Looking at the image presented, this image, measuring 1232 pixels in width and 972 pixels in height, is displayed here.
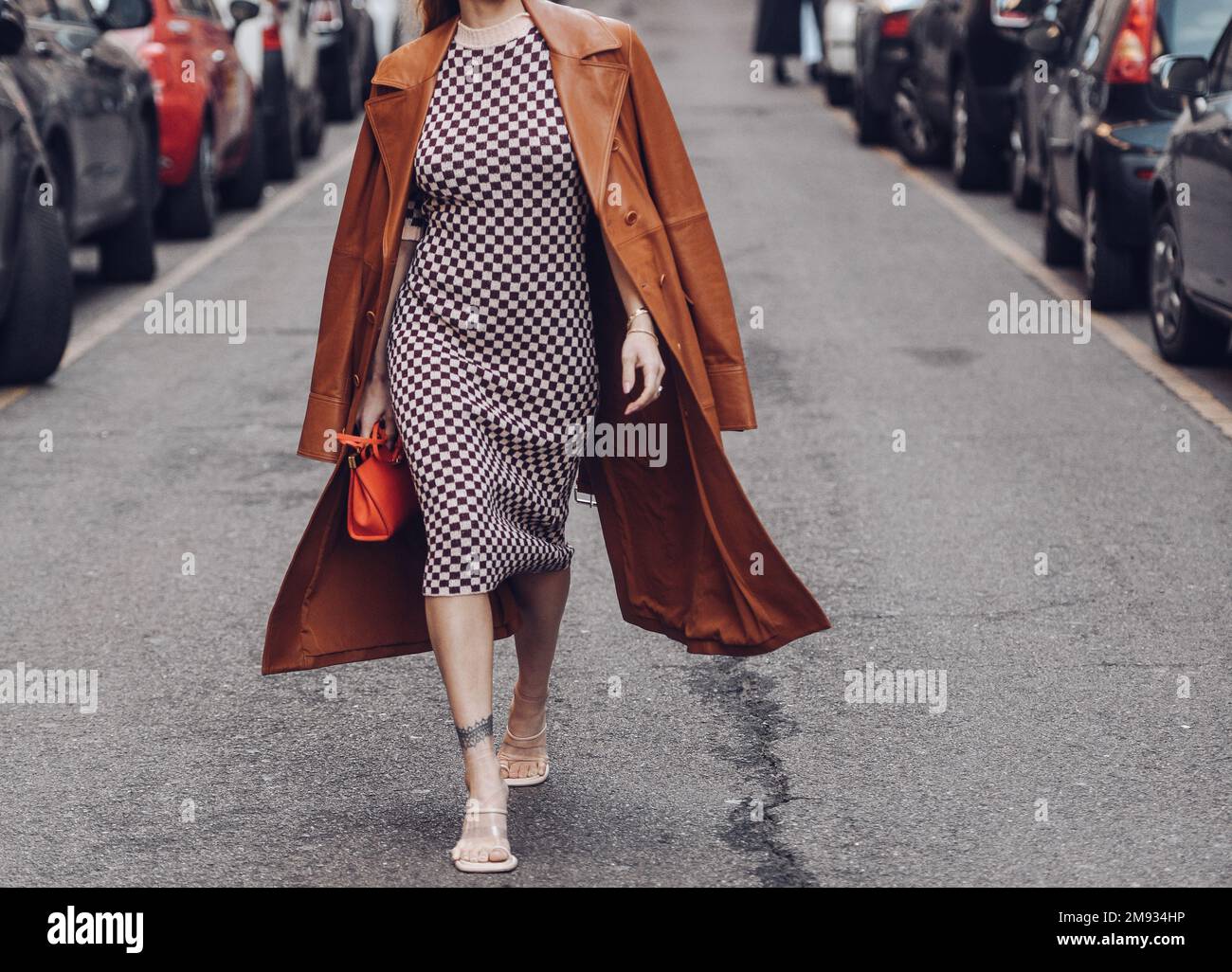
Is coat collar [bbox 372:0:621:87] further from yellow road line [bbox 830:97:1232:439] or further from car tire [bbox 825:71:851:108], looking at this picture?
car tire [bbox 825:71:851:108]

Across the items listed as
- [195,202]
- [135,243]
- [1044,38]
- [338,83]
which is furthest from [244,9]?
[338,83]

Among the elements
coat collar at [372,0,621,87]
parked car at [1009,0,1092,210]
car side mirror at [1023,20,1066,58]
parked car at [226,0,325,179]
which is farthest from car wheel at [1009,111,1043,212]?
coat collar at [372,0,621,87]

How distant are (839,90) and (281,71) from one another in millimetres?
8538

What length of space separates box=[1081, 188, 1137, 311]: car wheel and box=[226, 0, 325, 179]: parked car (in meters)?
6.16

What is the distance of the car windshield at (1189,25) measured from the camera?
10.2 metres

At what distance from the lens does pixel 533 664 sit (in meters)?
4.55

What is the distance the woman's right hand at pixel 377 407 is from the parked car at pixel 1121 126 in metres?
6.39

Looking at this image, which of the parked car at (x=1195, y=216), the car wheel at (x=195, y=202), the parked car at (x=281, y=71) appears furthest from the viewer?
the parked car at (x=281, y=71)

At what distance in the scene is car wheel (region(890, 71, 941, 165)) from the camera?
16.9 m

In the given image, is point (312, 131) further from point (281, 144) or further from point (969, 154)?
point (969, 154)

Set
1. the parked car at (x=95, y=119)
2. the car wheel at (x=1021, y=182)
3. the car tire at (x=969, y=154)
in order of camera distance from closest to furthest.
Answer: the parked car at (x=95, y=119), the car wheel at (x=1021, y=182), the car tire at (x=969, y=154)

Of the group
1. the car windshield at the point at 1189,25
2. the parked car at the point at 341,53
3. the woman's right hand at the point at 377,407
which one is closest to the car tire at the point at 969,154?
the car windshield at the point at 1189,25

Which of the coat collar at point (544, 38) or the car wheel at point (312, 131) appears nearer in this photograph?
the coat collar at point (544, 38)

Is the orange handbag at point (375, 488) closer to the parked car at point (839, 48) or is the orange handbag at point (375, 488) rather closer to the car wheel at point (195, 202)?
the car wheel at point (195, 202)
